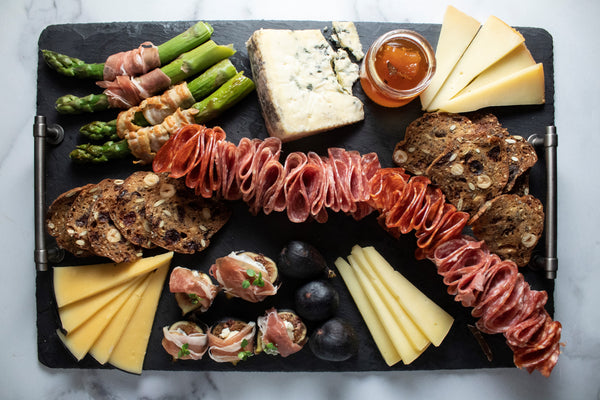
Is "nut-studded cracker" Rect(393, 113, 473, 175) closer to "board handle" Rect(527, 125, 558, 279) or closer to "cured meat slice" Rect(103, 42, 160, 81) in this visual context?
"board handle" Rect(527, 125, 558, 279)

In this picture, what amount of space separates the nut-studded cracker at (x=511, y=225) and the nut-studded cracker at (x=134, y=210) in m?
1.79

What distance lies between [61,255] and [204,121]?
3.74ft

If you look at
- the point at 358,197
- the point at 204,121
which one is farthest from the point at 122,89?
the point at 358,197

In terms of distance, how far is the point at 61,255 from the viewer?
256cm

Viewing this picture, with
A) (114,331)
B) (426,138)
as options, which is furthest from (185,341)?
(426,138)

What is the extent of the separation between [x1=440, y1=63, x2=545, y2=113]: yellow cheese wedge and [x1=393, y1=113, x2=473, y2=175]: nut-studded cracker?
7 cm

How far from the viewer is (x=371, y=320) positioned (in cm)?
253

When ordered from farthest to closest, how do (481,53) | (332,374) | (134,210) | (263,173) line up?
(332,374), (481,53), (134,210), (263,173)

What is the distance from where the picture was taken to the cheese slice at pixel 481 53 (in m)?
2.49

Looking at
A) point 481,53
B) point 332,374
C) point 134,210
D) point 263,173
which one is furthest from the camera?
point 332,374

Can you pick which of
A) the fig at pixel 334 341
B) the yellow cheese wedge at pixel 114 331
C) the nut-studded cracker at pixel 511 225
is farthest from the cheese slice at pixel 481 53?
the yellow cheese wedge at pixel 114 331

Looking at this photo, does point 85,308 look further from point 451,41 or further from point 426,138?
point 451,41

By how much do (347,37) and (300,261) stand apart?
1340 millimetres
